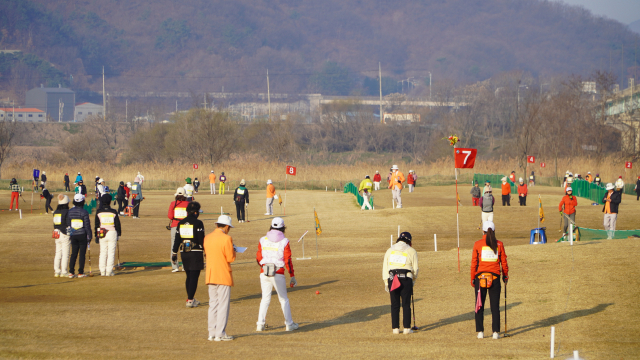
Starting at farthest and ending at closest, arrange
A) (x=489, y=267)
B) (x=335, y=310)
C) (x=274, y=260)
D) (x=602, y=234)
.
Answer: (x=602, y=234) < (x=335, y=310) < (x=274, y=260) < (x=489, y=267)

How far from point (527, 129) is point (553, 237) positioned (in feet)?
138

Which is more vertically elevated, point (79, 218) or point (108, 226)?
point (79, 218)

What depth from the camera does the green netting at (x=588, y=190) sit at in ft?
120

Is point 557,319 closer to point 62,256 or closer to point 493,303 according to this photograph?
point 493,303

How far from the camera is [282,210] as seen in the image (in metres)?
35.0

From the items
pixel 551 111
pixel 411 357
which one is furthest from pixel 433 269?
pixel 551 111

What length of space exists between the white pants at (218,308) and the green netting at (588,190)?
104 feet

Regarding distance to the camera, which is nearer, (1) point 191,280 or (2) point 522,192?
(1) point 191,280

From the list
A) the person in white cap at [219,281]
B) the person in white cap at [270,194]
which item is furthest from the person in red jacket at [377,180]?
the person in white cap at [219,281]

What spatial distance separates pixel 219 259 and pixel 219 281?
13.0 inches

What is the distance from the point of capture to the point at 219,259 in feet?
31.4

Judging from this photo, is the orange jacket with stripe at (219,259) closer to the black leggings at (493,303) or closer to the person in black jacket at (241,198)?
the black leggings at (493,303)

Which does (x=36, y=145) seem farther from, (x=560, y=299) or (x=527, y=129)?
(x=560, y=299)

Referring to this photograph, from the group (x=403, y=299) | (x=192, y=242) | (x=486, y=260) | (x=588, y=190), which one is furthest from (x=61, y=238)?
(x=588, y=190)
